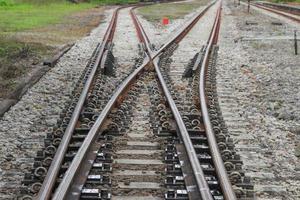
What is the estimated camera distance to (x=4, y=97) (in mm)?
10008

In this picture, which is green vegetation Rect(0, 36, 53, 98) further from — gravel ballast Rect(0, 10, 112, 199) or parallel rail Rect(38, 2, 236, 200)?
parallel rail Rect(38, 2, 236, 200)

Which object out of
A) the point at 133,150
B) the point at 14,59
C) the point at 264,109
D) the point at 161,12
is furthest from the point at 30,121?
the point at 161,12

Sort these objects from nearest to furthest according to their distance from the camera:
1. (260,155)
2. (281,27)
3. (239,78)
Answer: (260,155) < (239,78) < (281,27)

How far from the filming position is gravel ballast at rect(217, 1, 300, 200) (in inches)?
251

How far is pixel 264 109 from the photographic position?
9.40 metres

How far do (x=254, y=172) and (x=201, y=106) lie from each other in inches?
88.0

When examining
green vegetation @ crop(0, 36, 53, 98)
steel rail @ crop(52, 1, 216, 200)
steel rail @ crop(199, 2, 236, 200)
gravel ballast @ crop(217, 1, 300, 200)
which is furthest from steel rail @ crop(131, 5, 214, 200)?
green vegetation @ crop(0, 36, 53, 98)

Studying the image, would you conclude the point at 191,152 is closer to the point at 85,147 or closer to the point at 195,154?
the point at 195,154

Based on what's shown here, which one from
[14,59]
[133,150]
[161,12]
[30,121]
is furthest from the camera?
[161,12]

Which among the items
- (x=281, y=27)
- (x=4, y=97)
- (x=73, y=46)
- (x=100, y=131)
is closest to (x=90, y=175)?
(x=100, y=131)

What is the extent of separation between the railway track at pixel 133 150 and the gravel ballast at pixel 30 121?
0.29 meters

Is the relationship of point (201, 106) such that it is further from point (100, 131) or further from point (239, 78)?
point (239, 78)

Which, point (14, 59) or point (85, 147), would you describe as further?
point (14, 59)

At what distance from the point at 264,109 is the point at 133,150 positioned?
3336mm
